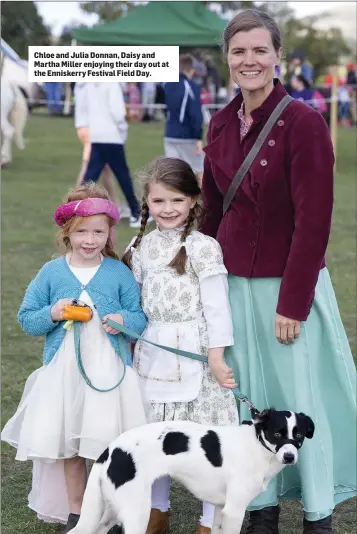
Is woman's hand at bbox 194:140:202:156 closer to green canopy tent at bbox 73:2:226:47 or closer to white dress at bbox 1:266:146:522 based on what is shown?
white dress at bbox 1:266:146:522

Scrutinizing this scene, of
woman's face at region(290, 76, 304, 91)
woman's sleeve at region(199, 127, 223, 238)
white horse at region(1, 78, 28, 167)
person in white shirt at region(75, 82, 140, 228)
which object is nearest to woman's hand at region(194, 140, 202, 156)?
person in white shirt at region(75, 82, 140, 228)

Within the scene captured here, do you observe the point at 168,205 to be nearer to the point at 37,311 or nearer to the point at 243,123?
the point at 243,123

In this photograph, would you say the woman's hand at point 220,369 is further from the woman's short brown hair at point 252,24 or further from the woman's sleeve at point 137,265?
the woman's short brown hair at point 252,24

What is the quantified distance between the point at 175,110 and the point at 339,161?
7570mm

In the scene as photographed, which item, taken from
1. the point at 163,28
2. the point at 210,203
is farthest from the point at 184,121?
the point at 163,28

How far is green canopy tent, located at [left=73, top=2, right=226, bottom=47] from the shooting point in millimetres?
22219

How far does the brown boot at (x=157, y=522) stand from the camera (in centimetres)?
387

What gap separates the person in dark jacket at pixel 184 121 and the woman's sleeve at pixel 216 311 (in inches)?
355

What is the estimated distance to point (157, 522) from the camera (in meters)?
3.90

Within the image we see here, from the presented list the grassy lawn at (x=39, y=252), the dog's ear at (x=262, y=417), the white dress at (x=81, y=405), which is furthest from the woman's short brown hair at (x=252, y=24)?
the grassy lawn at (x=39, y=252)

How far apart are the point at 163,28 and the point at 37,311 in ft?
64.5

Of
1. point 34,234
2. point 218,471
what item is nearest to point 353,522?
point 218,471

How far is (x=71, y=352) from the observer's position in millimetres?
3693

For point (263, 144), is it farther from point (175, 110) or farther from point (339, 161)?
point (339, 161)
